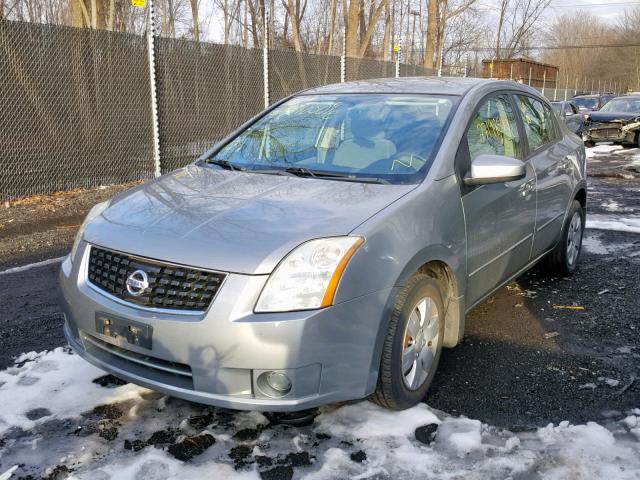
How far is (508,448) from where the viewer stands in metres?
2.80

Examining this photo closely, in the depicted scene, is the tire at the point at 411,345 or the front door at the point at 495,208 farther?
the front door at the point at 495,208

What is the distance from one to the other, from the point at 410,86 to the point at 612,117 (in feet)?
51.0

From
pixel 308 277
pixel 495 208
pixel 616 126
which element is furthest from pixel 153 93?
pixel 616 126

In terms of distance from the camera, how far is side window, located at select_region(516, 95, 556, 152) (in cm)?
456

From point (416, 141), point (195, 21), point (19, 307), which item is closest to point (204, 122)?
point (19, 307)

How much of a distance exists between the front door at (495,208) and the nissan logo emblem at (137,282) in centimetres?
176

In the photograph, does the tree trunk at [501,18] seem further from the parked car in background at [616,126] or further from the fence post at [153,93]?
the fence post at [153,93]

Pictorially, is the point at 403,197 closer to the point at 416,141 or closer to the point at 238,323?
the point at 416,141

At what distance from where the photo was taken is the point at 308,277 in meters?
2.59

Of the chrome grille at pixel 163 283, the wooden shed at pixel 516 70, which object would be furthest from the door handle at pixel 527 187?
the wooden shed at pixel 516 70

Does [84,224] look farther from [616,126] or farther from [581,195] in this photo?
→ [616,126]

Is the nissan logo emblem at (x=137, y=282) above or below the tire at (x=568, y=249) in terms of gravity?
above

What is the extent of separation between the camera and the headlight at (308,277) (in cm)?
254

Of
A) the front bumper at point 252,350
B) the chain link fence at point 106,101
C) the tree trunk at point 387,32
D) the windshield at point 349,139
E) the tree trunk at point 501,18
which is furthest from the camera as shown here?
the tree trunk at point 501,18
